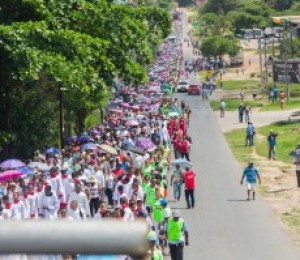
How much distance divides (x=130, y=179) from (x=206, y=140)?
78.8 feet

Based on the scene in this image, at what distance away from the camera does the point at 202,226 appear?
2142 cm

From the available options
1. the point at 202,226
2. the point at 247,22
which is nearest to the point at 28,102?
the point at 202,226

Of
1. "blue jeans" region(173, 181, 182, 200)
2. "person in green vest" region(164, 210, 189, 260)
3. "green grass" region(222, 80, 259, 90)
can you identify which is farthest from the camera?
"green grass" region(222, 80, 259, 90)

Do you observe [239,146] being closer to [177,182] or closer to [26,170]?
[177,182]

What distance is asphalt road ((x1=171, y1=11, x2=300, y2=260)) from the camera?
18.7 m

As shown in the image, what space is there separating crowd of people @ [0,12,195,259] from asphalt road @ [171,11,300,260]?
86 cm

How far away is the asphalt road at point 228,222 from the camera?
18.7 m

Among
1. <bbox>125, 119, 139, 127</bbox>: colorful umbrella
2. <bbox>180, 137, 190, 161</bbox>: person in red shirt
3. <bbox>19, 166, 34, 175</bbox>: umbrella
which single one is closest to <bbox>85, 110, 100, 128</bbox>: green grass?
<bbox>125, 119, 139, 127</bbox>: colorful umbrella

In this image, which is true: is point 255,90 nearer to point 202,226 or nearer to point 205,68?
point 205,68

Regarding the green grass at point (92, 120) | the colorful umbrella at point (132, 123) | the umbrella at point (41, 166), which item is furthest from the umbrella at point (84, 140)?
the green grass at point (92, 120)

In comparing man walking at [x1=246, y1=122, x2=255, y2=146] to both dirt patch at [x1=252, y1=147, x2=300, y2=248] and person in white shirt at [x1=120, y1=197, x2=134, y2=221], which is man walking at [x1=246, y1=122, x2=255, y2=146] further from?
person in white shirt at [x1=120, y1=197, x2=134, y2=221]

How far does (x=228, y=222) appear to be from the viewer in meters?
22.0

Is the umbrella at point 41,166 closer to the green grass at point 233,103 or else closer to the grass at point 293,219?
the grass at point 293,219

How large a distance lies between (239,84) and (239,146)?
42.4m
